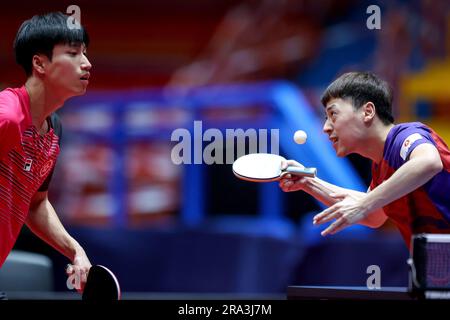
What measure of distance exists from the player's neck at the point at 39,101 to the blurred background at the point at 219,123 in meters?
2.33

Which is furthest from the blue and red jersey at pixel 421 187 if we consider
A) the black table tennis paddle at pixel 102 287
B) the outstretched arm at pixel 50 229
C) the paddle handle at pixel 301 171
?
the outstretched arm at pixel 50 229

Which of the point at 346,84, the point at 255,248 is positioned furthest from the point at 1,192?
the point at 255,248

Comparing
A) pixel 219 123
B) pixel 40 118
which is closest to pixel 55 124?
pixel 40 118

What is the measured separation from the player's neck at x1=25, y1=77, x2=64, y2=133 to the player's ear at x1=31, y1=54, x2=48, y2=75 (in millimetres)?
42

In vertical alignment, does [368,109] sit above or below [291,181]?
above

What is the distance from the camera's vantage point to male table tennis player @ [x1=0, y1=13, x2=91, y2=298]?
3.80 metres

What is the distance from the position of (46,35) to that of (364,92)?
1.35 meters

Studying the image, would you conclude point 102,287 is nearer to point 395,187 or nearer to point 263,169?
point 263,169

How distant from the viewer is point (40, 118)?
3914 millimetres

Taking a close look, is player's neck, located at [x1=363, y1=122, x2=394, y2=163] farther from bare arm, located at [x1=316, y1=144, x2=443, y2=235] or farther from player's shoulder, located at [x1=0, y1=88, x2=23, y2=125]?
player's shoulder, located at [x1=0, y1=88, x2=23, y2=125]

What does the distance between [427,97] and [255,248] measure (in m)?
3.12

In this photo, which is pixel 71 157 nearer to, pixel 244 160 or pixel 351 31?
pixel 351 31

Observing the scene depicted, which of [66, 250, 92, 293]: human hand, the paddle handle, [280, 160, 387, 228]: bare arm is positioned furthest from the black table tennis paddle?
[280, 160, 387, 228]: bare arm

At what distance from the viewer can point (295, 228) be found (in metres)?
6.91
